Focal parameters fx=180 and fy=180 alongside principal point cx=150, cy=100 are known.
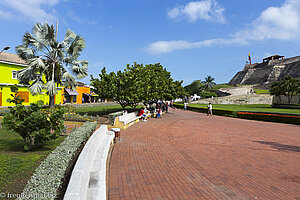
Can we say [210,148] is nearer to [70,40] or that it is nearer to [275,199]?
[275,199]

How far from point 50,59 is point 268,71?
4349 inches

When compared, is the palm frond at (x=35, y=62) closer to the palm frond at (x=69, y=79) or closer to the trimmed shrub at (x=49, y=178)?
the palm frond at (x=69, y=79)

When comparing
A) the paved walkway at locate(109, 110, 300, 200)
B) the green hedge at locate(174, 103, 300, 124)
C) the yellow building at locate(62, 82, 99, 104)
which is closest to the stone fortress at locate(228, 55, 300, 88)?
the green hedge at locate(174, 103, 300, 124)

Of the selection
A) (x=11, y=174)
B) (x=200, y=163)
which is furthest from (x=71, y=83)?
(x=200, y=163)

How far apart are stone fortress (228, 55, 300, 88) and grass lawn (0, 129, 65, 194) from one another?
92.6 meters

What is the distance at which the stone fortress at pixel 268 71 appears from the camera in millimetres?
84294

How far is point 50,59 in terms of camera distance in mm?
16875

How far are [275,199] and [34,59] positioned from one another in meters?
18.1

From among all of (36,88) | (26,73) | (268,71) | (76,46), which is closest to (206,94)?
(268,71)

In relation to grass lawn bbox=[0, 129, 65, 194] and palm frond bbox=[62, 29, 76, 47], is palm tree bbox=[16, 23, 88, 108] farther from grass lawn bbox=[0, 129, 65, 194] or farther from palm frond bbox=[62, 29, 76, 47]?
grass lawn bbox=[0, 129, 65, 194]

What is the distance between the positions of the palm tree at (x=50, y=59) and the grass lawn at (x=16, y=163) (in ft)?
31.3

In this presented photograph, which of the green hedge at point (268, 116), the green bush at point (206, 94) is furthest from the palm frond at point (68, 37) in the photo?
the green bush at point (206, 94)

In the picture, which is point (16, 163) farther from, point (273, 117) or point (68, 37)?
point (273, 117)

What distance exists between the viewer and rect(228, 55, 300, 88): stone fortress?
277 feet
